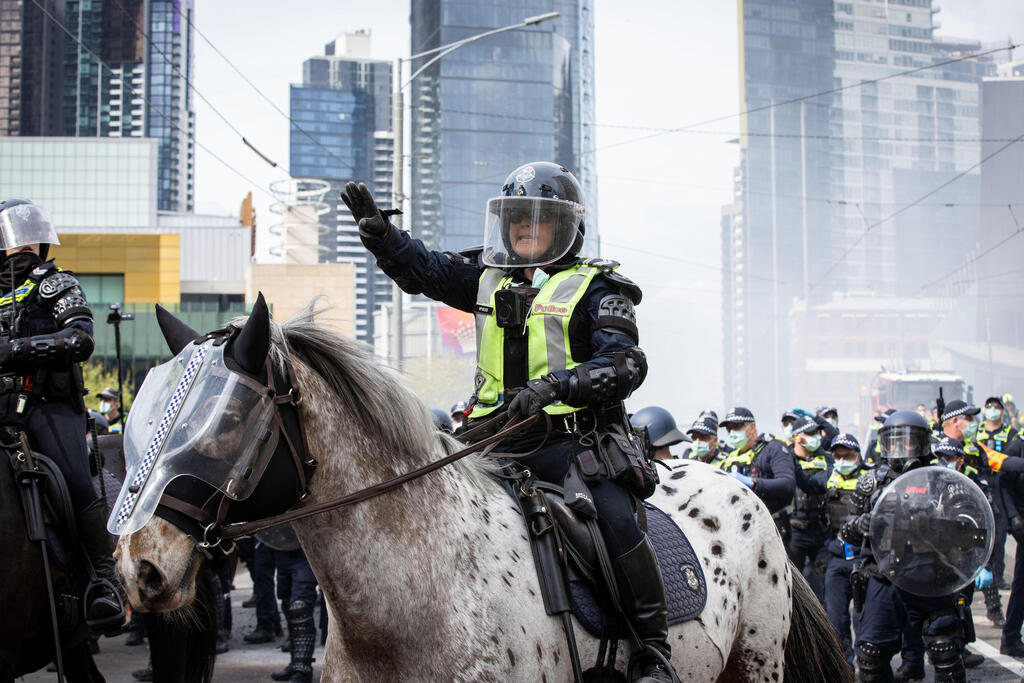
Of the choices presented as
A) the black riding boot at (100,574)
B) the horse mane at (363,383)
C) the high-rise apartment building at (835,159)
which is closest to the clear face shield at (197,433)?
the horse mane at (363,383)

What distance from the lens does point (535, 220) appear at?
4230mm

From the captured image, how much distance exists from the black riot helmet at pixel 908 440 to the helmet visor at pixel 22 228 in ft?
18.7

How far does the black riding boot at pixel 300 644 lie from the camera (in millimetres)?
8945

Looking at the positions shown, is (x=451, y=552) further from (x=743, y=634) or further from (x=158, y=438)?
(x=743, y=634)

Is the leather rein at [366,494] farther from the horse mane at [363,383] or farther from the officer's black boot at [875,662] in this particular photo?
the officer's black boot at [875,662]

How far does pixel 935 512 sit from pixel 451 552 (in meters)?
4.54

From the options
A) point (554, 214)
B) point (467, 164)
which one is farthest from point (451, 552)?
point (467, 164)

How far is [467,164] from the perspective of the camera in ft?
390

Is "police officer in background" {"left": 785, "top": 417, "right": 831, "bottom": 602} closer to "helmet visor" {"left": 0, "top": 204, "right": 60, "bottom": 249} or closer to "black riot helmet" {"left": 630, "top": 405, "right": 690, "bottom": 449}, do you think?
"black riot helmet" {"left": 630, "top": 405, "right": 690, "bottom": 449}

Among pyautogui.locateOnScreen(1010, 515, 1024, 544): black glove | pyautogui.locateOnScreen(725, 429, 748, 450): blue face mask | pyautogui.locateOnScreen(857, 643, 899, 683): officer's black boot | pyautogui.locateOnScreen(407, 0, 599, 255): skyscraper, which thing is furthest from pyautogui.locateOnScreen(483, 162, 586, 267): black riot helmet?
pyautogui.locateOnScreen(407, 0, 599, 255): skyscraper

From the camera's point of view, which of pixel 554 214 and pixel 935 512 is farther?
pixel 935 512

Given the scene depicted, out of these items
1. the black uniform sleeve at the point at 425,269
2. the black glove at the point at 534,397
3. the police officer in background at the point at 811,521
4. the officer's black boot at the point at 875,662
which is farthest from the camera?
the police officer in background at the point at 811,521

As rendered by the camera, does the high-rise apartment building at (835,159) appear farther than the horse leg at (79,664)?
Yes

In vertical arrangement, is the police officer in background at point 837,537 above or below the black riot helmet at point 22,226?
below
